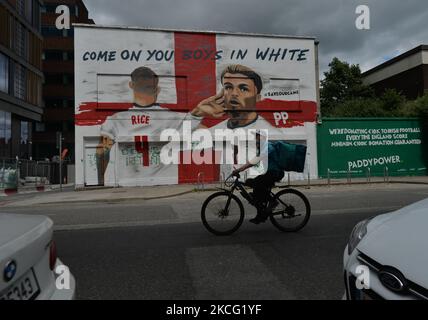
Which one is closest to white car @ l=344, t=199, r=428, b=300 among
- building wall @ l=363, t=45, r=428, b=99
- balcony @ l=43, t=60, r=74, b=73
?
building wall @ l=363, t=45, r=428, b=99

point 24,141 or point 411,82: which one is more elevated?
point 411,82

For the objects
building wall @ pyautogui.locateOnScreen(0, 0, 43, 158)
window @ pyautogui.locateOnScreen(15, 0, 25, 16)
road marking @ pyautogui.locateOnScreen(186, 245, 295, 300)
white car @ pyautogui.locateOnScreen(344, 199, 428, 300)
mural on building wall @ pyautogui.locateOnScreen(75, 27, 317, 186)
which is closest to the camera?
white car @ pyautogui.locateOnScreen(344, 199, 428, 300)

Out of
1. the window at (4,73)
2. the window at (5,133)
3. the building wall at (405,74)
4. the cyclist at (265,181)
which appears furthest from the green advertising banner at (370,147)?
the window at (5,133)

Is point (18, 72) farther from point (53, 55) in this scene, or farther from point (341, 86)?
point (341, 86)

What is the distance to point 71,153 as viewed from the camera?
62156 mm

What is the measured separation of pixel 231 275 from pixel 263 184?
2411mm

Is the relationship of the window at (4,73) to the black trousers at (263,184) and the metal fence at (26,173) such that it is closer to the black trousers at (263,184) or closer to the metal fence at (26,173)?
the metal fence at (26,173)

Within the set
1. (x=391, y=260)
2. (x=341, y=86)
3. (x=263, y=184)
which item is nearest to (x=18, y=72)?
(x=341, y=86)

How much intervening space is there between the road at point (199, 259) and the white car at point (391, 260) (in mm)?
1321

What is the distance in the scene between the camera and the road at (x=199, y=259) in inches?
160

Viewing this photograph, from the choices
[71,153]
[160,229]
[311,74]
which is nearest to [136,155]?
[311,74]

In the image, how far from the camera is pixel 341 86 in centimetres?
4259

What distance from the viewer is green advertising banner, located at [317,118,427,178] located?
72.8 ft

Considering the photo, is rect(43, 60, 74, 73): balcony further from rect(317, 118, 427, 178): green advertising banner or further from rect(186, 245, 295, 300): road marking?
rect(186, 245, 295, 300): road marking
